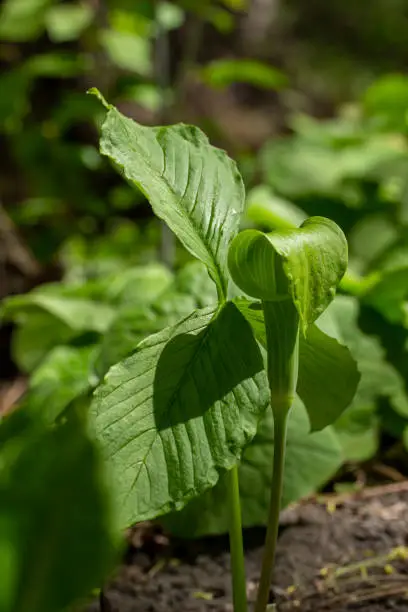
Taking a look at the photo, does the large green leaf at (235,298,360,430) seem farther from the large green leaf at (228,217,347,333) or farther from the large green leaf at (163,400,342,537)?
the large green leaf at (163,400,342,537)

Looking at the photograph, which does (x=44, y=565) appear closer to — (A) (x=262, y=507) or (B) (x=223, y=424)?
(B) (x=223, y=424)

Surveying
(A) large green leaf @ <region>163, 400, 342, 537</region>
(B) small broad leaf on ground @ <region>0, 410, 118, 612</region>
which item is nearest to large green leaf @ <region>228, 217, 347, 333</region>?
(B) small broad leaf on ground @ <region>0, 410, 118, 612</region>

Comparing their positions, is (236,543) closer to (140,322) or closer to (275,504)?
(275,504)

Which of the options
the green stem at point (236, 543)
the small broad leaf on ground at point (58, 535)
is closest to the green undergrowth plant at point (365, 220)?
the green stem at point (236, 543)

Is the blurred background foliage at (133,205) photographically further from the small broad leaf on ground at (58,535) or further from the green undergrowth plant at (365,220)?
the small broad leaf on ground at (58,535)

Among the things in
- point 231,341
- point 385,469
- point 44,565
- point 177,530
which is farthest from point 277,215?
point 44,565

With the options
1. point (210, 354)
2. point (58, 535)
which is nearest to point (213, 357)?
point (210, 354)

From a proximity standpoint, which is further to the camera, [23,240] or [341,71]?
[341,71]
